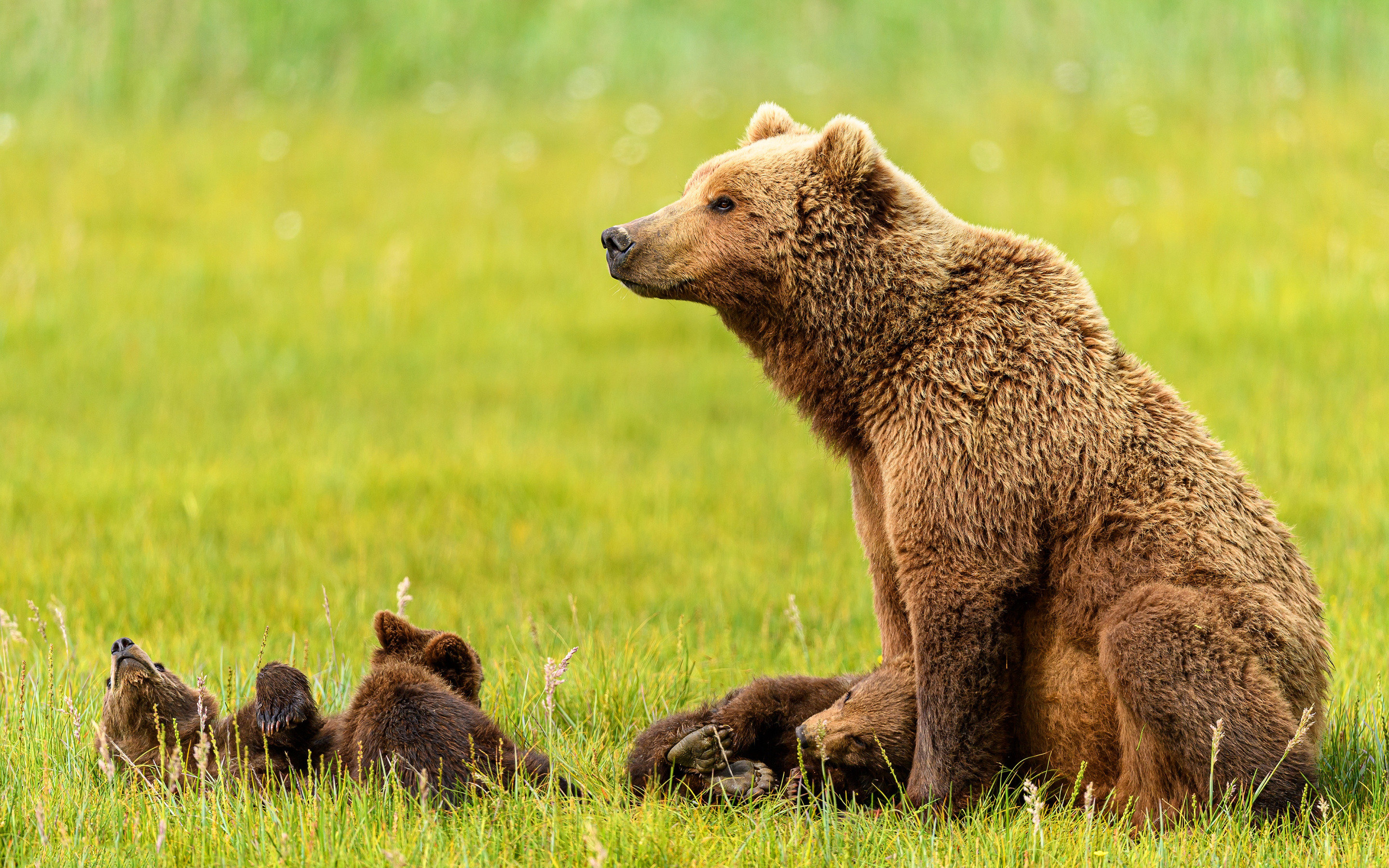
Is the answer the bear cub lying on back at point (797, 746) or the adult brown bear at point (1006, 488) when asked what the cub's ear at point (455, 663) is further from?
the adult brown bear at point (1006, 488)

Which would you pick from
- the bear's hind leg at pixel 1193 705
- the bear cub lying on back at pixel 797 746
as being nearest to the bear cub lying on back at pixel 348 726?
the bear cub lying on back at pixel 797 746

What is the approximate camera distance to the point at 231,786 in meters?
4.52

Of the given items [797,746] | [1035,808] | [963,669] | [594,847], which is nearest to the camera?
[594,847]

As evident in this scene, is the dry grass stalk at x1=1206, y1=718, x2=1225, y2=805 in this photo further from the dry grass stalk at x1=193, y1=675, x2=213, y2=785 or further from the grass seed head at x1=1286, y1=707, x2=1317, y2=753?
the dry grass stalk at x1=193, y1=675, x2=213, y2=785

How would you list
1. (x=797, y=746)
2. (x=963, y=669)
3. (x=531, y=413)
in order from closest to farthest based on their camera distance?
(x=963, y=669) → (x=797, y=746) → (x=531, y=413)

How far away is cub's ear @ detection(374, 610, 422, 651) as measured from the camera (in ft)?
16.3


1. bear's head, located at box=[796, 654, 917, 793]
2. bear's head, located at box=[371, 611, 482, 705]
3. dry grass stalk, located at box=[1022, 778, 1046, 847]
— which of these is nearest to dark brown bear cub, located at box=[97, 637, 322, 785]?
bear's head, located at box=[371, 611, 482, 705]

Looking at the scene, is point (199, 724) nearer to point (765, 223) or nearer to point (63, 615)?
point (63, 615)

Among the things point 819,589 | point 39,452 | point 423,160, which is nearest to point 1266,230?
point 819,589

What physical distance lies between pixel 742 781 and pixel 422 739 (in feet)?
3.35

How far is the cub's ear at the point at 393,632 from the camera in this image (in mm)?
4953

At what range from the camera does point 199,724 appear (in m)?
4.93

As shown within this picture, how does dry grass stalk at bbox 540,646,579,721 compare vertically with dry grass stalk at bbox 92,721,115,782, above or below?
above

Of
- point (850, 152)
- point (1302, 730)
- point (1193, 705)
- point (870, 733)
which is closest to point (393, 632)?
point (870, 733)
